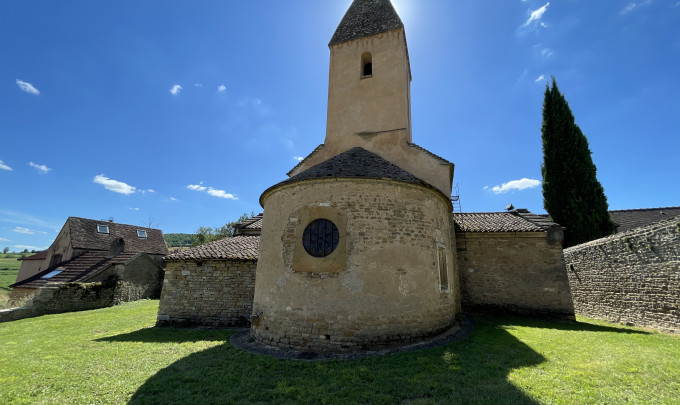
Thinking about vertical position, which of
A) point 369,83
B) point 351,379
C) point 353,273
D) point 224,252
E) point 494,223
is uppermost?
point 369,83

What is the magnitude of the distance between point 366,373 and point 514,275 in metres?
10.3

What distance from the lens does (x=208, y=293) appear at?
11.7 metres

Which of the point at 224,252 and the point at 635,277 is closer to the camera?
the point at 635,277

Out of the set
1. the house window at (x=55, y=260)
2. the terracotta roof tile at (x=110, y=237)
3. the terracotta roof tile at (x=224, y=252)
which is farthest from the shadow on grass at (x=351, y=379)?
the house window at (x=55, y=260)

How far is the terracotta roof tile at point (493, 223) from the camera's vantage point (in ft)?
43.3

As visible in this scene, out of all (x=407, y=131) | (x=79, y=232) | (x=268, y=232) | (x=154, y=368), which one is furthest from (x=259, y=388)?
(x=79, y=232)

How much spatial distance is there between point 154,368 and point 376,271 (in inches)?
217

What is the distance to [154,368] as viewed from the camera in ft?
20.8

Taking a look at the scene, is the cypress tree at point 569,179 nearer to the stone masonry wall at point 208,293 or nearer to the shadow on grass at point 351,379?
the shadow on grass at point 351,379

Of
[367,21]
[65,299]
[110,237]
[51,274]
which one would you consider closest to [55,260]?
[110,237]

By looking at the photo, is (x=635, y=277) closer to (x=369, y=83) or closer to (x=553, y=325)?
(x=553, y=325)

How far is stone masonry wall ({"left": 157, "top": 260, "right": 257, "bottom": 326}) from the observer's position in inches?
453

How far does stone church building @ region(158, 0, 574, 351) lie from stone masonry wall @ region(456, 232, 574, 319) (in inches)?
1.7

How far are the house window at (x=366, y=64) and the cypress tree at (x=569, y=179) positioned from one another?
53.7 ft
